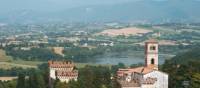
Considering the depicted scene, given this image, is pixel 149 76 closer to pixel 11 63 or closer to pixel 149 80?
pixel 149 80

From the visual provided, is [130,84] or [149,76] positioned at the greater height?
[149,76]

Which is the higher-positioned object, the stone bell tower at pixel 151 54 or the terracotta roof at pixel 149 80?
the stone bell tower at pixel 151 54

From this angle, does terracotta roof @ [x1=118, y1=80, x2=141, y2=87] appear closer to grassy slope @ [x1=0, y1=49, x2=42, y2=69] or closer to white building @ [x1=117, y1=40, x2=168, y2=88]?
white building @ [x1=117, y1=40, x2=168, y2=88]

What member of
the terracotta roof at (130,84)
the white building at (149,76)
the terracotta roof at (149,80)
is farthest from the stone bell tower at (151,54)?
the terracotta roof at (130,84)

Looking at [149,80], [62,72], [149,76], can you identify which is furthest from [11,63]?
[149,80]

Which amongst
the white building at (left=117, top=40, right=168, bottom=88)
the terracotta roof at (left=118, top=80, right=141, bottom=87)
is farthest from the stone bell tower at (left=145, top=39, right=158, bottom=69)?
the terracotta roof at (left=118, top=80, right=141, bottom=87)

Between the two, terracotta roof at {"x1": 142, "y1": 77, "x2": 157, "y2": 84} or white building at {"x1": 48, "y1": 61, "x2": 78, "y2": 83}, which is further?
white building at {"x1": 48, "y1": 61, "x2": 78, "y2": 83}

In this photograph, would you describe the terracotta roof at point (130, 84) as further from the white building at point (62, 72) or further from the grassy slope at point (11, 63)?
the grassy slope at point (11, 63)

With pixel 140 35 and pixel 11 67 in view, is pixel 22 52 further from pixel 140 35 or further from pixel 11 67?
pixel 140 35
